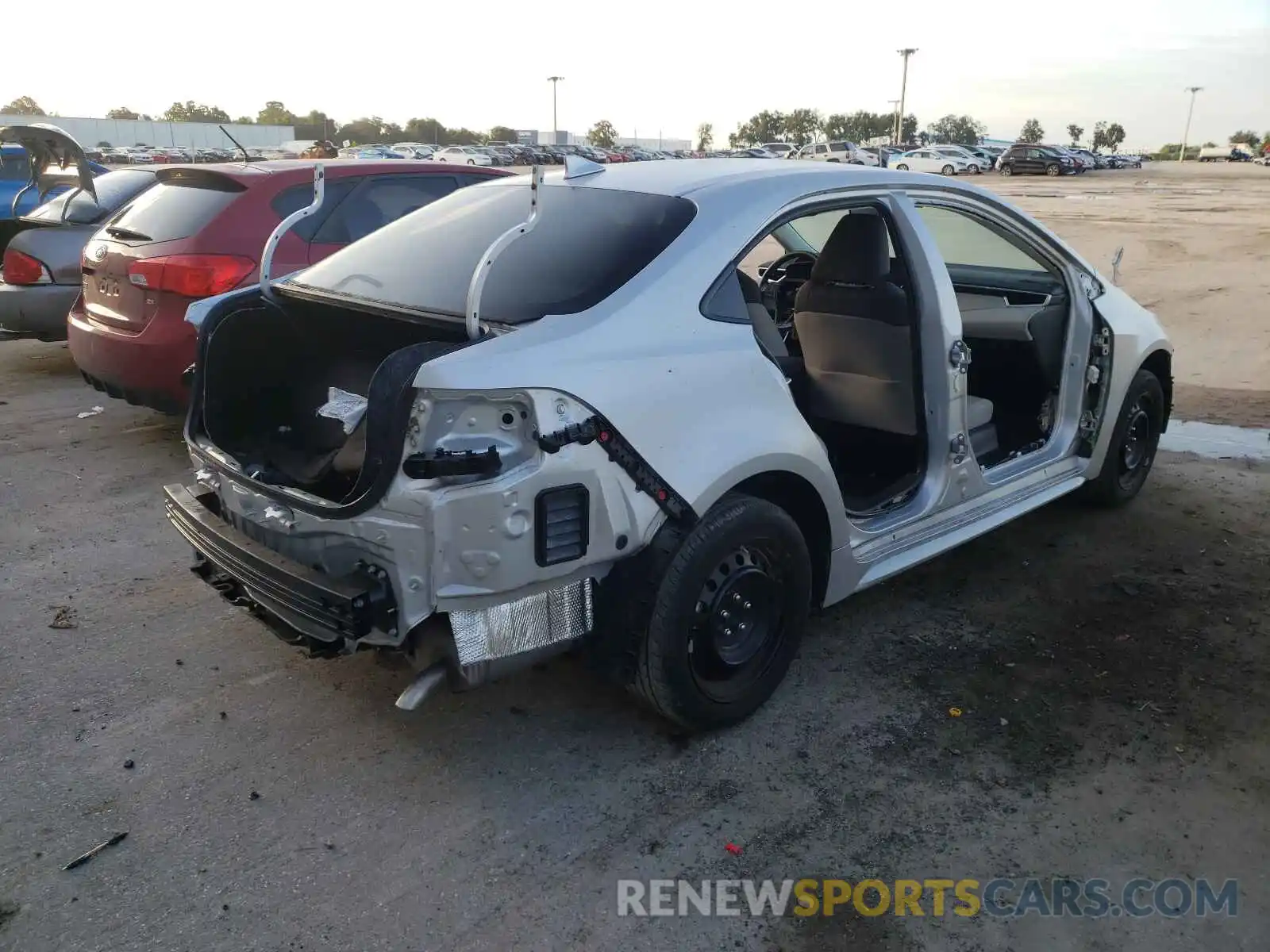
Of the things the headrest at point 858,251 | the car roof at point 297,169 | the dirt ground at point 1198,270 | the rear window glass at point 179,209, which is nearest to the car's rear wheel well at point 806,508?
the headrest at point 858,251

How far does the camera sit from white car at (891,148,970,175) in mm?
43531

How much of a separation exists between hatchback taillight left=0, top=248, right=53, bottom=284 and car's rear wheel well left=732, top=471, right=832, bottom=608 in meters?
6.40

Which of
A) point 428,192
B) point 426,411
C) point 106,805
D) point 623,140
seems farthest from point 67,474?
point 623,140

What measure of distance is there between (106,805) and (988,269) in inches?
181

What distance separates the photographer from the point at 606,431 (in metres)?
2.55

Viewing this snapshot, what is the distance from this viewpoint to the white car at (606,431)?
8.09ft

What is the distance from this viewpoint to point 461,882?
2.48 meters

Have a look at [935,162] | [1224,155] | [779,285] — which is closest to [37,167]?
[779,285]

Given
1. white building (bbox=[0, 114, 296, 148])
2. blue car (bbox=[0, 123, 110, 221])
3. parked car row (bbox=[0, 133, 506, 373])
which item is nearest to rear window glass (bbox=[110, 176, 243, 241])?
parked car row (bbox=[0, 133, 506, 373])

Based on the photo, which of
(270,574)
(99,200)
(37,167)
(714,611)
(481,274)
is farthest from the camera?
(37,167)

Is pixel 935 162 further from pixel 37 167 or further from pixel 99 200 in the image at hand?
pixel 99 200

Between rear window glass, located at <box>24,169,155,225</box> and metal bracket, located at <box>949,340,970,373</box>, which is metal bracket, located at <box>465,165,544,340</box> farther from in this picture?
rear window glass, located at <box>24,169,155,225</box>

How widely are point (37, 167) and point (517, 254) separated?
7247mm

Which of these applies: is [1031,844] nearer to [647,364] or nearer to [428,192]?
[647,364]
